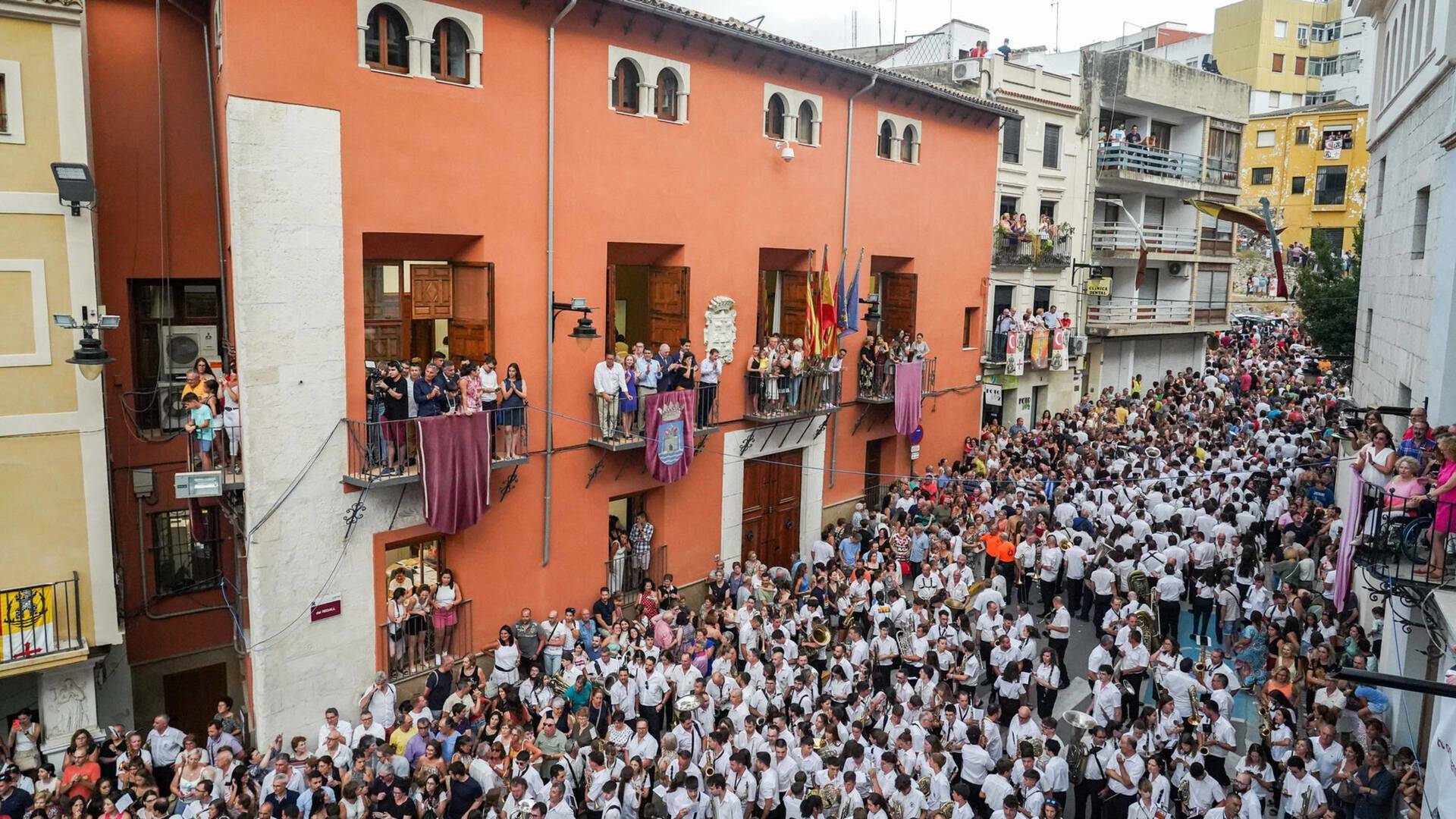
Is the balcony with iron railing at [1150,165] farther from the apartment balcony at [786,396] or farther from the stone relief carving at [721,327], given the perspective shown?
the stone relief carving at [721,327]

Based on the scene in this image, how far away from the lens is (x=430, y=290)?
15.1 metres

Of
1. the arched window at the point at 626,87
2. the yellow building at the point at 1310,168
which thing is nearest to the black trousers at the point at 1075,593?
the arched window at the point at 626,87

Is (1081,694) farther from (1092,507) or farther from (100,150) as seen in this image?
(100,150)

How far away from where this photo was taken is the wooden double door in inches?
803

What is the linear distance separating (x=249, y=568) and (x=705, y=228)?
9.77 metres

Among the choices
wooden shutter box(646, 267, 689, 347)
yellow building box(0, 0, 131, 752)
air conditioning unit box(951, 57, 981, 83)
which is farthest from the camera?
air conditioning unit box(951, 57, 981, 83)

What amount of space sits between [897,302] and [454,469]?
525 inches

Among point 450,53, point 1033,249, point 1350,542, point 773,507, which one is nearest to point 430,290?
point 450,53

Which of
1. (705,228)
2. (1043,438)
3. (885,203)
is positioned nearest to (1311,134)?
(1043,438)

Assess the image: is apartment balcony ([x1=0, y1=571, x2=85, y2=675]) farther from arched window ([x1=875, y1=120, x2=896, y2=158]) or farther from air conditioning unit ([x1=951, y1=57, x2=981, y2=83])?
air conditioning unit ([x1=951, y1=57, x2=981, y2=83])

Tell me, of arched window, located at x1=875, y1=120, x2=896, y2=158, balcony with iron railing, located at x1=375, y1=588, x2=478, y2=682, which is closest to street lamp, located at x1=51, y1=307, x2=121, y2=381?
balcony with iron railing, located at x1=375, y1=588, x2=478, y2=682

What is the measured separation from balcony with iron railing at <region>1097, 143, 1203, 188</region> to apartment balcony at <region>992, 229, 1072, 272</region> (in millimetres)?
3631

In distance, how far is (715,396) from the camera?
→ 730 inches

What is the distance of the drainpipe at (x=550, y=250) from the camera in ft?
50.3
